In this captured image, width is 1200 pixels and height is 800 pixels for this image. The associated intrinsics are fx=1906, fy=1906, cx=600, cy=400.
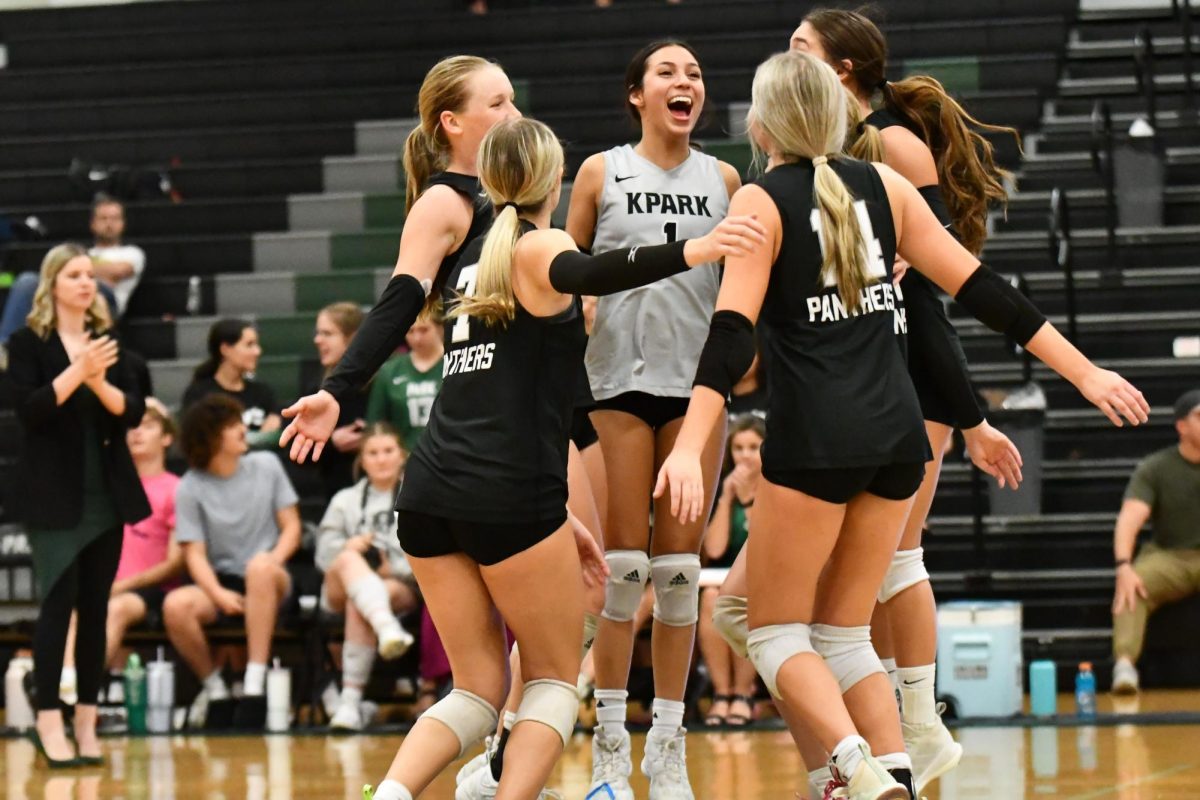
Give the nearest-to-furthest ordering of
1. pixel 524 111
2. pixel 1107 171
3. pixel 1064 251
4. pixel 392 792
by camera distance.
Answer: pixel 392 792 < pixel 1064 251 < pixel 1107 171 < pixel 524 111

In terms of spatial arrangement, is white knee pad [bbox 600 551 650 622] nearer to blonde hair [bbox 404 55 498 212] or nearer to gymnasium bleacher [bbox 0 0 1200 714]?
blonde hair [bbox 404 55 498 212]

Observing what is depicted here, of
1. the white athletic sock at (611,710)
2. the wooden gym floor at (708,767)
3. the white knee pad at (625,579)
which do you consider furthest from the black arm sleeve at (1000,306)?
the wooden gym floor at (708,767)

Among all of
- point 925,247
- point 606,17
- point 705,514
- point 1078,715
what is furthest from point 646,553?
point 606,17

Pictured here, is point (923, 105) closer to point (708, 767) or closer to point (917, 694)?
point (917, 694)

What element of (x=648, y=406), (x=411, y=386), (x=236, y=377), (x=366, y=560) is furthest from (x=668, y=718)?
(x=236, y=377)

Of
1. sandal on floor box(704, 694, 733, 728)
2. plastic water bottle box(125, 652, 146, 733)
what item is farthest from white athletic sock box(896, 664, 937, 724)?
plastic water bottle box(125, 652, 146, 733)

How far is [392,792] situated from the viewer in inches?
151

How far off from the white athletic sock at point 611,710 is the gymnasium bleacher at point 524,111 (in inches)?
159

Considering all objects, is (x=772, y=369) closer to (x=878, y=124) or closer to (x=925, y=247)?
(x=925, y=247)

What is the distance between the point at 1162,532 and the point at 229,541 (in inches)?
161

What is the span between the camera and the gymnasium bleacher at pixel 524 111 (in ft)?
30.3

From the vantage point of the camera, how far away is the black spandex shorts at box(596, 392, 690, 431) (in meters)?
4.82

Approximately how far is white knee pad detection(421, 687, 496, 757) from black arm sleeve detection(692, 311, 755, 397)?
0.82 m

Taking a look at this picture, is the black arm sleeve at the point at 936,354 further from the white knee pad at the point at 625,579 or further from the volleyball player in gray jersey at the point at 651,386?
the white knee pad at the point at 625,579
